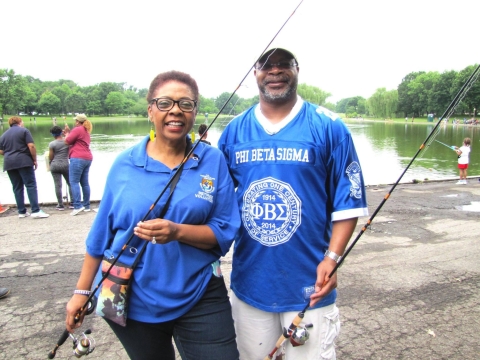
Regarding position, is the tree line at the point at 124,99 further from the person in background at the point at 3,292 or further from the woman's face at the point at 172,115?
the woman's face at the point at 172,115

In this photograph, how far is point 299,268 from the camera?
85.4 inches

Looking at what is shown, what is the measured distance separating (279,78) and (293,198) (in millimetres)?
716

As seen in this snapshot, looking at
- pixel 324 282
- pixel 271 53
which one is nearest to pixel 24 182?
pixel 271 53

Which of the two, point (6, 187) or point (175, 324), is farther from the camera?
point (6, 187)

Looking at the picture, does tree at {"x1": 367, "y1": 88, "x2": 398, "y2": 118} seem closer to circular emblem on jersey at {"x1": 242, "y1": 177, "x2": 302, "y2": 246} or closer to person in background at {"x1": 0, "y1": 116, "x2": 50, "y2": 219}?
person in background at {"x1": 0, "y1": 116, "x2": 50, "y2": 219}

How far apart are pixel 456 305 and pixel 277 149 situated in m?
3.33

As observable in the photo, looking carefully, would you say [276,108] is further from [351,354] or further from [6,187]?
[6,187]

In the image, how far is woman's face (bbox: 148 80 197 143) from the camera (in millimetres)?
2047

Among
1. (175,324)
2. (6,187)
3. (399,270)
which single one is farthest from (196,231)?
(6,187)

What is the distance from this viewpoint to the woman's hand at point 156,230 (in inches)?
69.5

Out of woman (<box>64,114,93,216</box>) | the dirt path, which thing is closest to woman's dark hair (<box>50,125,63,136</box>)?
woman (<box>64,114,93,216</box>)

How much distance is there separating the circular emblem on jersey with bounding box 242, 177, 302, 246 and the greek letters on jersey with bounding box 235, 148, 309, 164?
0.13m

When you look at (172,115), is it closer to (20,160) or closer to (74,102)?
(20,160)

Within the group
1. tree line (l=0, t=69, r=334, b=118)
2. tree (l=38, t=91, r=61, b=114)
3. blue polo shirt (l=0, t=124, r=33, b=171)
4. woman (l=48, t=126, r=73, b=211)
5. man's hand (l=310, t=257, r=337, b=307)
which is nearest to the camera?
man's hand (l=310, t=257, r=337, b=307)
